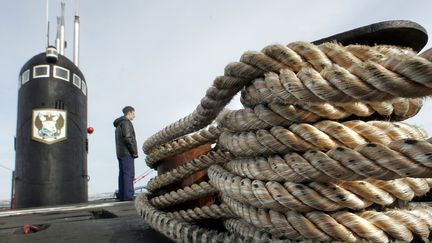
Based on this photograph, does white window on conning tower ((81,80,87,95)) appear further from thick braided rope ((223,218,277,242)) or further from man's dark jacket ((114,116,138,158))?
thick braided rope ((223,218,277,242))

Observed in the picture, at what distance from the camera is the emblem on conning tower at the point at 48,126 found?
15.4ft

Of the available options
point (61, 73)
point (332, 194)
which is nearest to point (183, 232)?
point (332, 194)

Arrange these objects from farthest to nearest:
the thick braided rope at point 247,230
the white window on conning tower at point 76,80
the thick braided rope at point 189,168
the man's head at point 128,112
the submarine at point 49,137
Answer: the white window on conning tower at point 76,80
the man's head at point 128,112
the submarine at point 49,137
the thick braided rope at point 189,168
the thick braided rope at point 247,230

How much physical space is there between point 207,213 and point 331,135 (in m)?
0.71

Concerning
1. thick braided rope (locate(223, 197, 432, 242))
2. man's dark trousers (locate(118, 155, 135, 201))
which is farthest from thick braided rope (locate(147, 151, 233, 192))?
man's dark trousers (locate(118, 155, 135, 201))

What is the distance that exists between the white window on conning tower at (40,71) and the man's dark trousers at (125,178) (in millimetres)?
1662

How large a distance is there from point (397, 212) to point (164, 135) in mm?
1085

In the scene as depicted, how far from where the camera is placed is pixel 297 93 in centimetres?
78

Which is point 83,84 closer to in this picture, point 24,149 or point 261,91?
point 24,149

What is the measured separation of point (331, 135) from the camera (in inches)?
32.6

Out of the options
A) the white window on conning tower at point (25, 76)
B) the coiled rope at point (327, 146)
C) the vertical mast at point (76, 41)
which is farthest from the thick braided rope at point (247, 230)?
the vertical mast at point (76, 41)

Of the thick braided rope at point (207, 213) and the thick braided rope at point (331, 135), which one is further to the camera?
the thick braided rope at point (207, 213)

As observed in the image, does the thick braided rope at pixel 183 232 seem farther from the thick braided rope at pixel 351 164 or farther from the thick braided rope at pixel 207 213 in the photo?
the thick braided rope at pixel 351 164

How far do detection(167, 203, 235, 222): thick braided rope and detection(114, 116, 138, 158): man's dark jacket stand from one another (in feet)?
12.0
